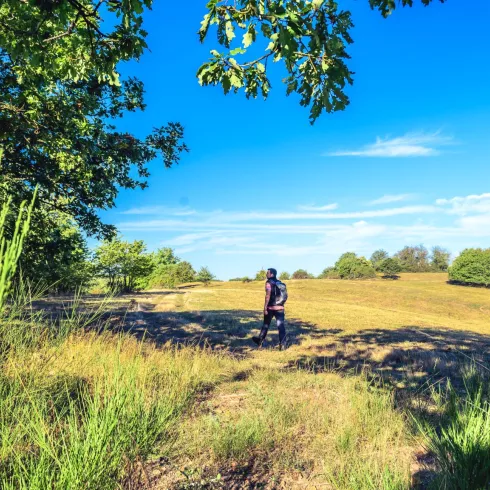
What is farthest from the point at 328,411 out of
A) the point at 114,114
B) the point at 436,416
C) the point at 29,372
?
the point at 114,114

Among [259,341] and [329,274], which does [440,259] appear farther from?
[259,341]

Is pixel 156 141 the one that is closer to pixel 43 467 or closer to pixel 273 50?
pixel 273 50

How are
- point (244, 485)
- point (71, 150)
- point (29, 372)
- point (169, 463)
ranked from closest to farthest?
point (244, 485), point (169, 463), point (29, 372), point (71, 150)

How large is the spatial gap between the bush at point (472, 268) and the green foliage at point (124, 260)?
52.9 meters

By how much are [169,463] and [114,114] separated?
9264mm

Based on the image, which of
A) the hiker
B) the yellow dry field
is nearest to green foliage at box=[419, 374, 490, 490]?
the yellow dry field

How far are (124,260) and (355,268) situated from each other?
47.3 m

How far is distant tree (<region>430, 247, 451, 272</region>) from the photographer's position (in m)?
92.0

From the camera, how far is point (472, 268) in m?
57.0

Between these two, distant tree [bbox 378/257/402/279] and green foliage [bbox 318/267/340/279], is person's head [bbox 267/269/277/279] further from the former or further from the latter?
distant tree [bbox 378/257/402/279]

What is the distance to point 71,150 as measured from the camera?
22.4 ft

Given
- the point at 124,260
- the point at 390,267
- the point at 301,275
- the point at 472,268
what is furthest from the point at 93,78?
the point at 301,275

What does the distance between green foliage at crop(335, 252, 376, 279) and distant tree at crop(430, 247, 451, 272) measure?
31.7 meters

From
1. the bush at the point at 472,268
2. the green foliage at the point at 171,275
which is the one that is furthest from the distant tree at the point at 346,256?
the green foliage at the point at 171,275
